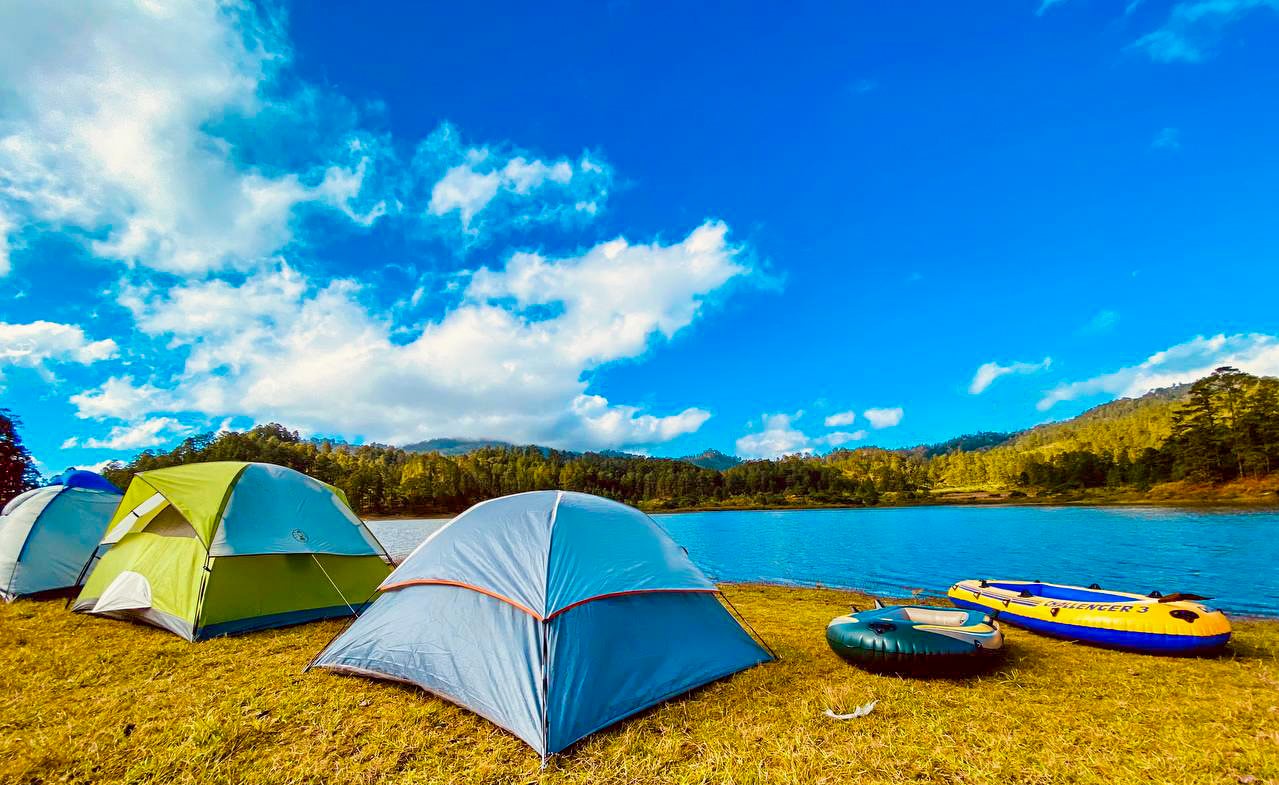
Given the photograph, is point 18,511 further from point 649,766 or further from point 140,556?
point 649,766

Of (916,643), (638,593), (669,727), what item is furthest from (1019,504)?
(669,727)

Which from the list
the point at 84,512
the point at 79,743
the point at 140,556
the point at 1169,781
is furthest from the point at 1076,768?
the point at 84,512

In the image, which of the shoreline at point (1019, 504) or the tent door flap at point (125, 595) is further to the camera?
the shoreline at point (1019, 504)

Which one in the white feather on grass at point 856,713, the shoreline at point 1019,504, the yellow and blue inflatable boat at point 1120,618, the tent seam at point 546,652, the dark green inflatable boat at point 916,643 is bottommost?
the shoreline at point 1019,504

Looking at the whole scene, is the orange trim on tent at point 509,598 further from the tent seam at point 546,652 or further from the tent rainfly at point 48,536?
the tent rainfly at point 48,536

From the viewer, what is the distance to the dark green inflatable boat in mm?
6695

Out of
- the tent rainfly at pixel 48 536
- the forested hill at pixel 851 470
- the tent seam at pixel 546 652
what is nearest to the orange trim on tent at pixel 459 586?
the tent seam at pixel 546 652

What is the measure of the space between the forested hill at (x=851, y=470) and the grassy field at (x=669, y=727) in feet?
262

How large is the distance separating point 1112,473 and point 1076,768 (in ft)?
386

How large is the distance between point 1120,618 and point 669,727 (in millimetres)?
8377

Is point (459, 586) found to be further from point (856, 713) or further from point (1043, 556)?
point (1043, 556)

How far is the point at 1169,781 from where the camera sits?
4281mm

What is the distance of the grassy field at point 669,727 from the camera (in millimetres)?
4430

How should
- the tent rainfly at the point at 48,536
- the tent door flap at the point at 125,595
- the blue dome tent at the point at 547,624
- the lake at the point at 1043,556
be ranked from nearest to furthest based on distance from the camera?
the blue dome tent at the point at 547,624 < the tent door flap at the point at 125,595 < the tent rainfly at the point at 48,536 < the lake at the point at 1043,556
